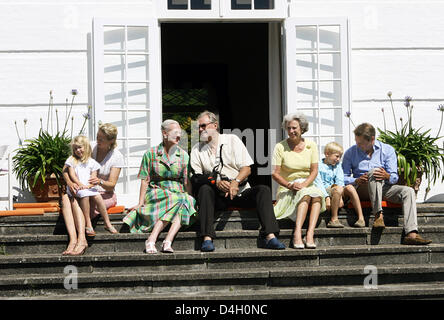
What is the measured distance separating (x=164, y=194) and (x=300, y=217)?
1120 mm

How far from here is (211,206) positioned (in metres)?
5.66

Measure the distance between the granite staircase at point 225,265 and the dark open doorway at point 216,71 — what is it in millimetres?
5119

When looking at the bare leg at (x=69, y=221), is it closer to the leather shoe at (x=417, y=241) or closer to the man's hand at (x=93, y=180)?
the man's hand at (x=93, y=180)

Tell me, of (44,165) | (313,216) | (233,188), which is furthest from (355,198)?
(44,165)

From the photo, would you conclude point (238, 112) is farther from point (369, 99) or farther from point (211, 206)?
point (211, 206)

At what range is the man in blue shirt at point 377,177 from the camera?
5852 millimetres

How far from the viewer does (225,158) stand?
239 inches

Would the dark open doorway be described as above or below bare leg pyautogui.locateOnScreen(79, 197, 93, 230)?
above

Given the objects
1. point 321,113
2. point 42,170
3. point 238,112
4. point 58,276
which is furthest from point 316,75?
point 238,112

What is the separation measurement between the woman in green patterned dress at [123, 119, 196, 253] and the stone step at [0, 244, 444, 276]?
0.14 metres

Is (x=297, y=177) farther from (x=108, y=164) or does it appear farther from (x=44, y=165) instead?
(x=44, y=165)

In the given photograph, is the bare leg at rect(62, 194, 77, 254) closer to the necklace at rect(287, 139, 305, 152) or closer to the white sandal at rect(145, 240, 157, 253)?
the white sandal at rect(145, 240, 157, 253)

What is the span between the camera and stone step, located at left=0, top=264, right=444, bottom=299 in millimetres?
5211

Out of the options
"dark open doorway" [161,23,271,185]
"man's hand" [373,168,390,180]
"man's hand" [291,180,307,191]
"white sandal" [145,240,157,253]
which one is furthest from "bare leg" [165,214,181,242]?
"dark open doorway" [161,23,271,185]
